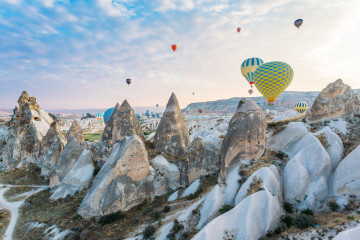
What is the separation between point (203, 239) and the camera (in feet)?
27.4

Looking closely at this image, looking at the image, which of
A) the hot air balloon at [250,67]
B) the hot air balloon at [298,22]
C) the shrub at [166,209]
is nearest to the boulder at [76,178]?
the shrub at [166,209]

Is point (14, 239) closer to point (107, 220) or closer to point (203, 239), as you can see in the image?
point (107, 220)

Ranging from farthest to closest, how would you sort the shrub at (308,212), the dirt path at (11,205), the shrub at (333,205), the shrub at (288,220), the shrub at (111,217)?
the dirt path at (11,205)
the shrub at (111,217)
the shrub at (308,212)
the shrub at (333,205)
the shrub at (288,220)

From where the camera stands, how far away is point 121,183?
50.5 ft

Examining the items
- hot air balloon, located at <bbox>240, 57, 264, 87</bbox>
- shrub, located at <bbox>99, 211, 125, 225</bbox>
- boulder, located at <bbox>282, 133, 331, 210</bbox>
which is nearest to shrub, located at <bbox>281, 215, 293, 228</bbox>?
boulder, located at <bbox>282, 133, 331, 210</bbox>

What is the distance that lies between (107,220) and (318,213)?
13591mm

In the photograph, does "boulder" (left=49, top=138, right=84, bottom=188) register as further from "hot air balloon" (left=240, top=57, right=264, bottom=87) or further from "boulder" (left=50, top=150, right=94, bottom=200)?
"hot air balloon" (left=240, top=57, right=264, bottom=87)

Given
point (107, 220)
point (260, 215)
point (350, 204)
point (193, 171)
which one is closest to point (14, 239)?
point (107, 220)

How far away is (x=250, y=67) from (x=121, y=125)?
83.7ft

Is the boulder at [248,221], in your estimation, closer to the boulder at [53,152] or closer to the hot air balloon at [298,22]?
the boulder at [53,152]

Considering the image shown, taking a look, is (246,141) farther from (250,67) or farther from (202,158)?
(250,67)

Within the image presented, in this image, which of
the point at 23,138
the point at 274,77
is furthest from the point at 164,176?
the point at 23,138

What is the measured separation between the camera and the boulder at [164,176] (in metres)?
17.6

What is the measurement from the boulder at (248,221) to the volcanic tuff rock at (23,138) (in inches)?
1250
